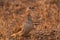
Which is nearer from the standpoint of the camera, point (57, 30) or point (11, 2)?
point (57, 30)

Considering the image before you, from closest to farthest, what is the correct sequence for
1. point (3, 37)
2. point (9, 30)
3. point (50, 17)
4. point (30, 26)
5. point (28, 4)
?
point (30, 26), point (3, 37), point (9, 30), point (50, 17), point (28, 4)

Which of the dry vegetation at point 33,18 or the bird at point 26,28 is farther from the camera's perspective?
the dry vegetation at point 33,18

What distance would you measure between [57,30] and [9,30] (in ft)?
3.38

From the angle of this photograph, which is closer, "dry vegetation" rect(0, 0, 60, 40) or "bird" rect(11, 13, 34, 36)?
"bird" rect(11, 13, 34, 36)

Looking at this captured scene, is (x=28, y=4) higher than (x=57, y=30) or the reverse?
higher

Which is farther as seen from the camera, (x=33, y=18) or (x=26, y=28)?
(x=33, y=18)

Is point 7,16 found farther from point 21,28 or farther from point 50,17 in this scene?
point 21,28

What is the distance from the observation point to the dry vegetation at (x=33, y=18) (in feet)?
18.9

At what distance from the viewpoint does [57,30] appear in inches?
237


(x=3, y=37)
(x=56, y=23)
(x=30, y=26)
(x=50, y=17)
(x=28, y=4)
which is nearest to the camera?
(x=30, y=26)

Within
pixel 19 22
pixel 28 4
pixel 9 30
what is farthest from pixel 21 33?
pixel 28 4

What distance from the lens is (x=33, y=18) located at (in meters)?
7.03

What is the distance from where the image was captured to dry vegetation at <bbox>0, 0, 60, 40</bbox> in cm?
575

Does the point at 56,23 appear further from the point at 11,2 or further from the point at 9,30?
the point at 11,2
